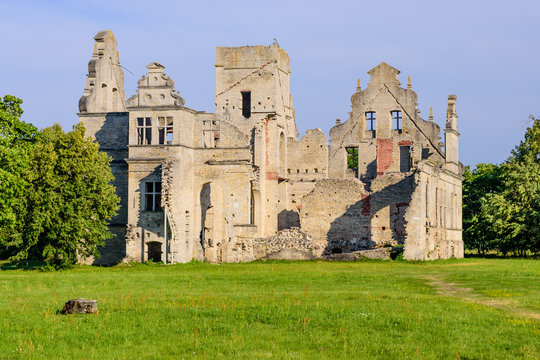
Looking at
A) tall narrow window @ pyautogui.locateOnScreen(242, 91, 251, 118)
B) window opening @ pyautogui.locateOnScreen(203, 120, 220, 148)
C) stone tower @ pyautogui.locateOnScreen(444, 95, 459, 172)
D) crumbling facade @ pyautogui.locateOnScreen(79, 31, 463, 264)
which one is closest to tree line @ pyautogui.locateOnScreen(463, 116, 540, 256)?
crumbling facade @ pyautogui.locateOnScreen(79, 31, 463, 264)

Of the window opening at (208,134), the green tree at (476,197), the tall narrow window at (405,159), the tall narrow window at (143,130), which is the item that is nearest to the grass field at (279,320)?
the tall narrow window at (143,130)

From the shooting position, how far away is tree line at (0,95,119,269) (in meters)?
39.9

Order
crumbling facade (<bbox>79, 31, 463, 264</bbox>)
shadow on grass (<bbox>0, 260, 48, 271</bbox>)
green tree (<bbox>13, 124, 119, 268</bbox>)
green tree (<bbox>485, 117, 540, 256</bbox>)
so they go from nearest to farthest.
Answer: green tree (<bbox>13, 124, 119, 268</bbox>), shadow on grass (<bbox>0, 260, 48, 271</bbox>), crumbling facade (<bbox>79, 31, 463, 264</bbox>), green tree (<bbox>485, 117, 540, 256</bbox>)

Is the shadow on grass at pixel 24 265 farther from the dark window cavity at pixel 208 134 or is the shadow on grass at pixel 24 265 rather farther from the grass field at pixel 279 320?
the dark window cavity at pixel 208 134

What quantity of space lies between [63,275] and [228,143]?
19.0 meters

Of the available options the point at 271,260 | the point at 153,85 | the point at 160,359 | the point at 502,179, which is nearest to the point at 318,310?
the point at 160,359

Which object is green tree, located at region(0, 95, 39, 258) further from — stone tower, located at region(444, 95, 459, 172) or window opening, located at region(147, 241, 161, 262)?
stone tower, located at region(444, 95, 459, 172)

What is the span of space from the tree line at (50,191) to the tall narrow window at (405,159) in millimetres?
22670

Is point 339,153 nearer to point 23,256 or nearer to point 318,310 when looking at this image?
point 23,256

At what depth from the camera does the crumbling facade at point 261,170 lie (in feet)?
160

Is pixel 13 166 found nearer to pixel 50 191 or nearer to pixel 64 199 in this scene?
pixel 50 191

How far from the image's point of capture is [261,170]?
181 ft

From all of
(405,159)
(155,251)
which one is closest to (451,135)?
(405,159)

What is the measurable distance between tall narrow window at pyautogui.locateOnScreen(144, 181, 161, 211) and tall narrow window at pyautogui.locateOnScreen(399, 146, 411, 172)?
60.1ft
